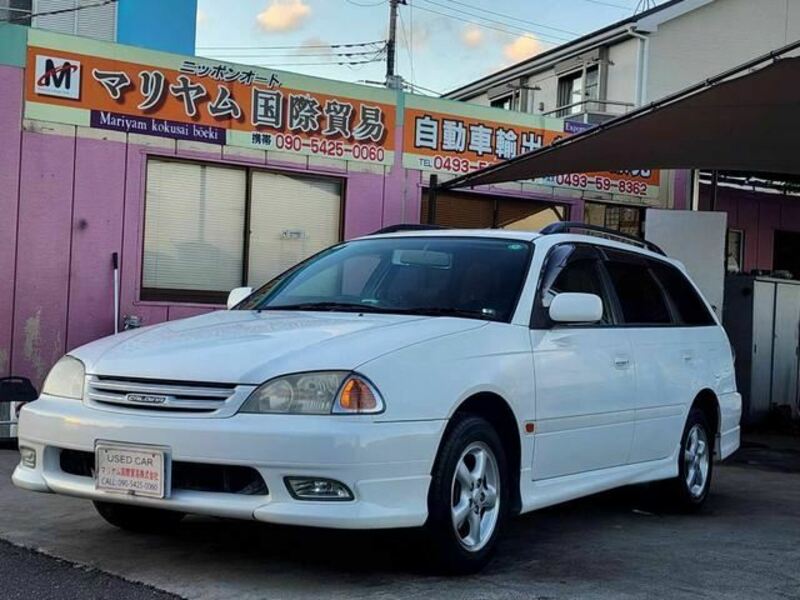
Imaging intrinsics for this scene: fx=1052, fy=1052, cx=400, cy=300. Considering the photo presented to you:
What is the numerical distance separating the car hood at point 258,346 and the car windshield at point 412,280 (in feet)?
0.88

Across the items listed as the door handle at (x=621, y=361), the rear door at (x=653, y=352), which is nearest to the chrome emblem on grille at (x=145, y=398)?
the door handle at (x=621, y=361)

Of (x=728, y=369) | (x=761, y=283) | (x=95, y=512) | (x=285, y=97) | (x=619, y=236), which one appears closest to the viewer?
(x=95, y=512)

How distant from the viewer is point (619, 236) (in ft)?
21.7

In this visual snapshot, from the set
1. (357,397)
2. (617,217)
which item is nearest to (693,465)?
(357,397)

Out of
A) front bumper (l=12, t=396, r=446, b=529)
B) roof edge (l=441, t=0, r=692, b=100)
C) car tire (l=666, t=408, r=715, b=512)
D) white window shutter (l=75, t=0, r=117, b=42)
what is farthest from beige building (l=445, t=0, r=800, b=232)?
front bumper (l=12, t=396, r=446, b=529)

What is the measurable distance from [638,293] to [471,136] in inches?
252

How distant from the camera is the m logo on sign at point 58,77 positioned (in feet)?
31.8

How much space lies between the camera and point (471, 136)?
12.5m

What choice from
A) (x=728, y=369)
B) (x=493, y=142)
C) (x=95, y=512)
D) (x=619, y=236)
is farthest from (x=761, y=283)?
(x=95, y=512)

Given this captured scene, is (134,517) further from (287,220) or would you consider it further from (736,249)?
(736,249)

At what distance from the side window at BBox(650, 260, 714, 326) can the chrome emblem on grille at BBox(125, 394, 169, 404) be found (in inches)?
142

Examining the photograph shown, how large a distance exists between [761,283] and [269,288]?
27.0 ft

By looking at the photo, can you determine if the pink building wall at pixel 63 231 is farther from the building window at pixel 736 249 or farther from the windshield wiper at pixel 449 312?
the building window at pixel 736 249

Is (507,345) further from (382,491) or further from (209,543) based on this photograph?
(209,543)
